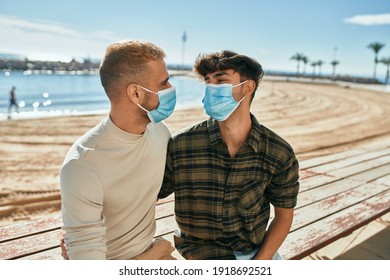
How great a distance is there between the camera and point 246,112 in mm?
2059

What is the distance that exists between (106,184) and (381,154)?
13.5 ft

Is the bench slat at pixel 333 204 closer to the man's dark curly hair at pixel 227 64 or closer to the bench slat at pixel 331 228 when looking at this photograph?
the bench slat at pixel 331 228

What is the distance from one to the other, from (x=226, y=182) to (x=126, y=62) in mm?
892

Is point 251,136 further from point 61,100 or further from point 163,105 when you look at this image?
point 61,100

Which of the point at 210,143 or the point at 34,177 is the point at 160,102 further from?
the point at 34,177

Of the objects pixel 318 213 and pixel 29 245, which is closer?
pixel 29 245

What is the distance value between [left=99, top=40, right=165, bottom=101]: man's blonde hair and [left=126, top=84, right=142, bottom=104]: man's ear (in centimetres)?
3

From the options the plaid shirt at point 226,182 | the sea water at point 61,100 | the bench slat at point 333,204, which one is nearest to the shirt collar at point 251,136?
the plaid shirt at point 226,182

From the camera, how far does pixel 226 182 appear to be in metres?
1.89

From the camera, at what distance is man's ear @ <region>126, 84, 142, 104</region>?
5.58ft

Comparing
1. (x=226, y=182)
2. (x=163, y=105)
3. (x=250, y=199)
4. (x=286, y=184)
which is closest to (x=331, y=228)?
(x=286, y=184)

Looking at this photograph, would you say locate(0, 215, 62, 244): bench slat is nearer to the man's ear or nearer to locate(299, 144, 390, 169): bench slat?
the man's ear
